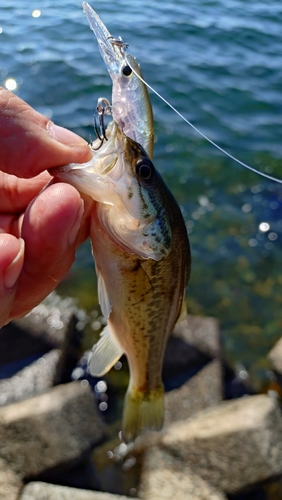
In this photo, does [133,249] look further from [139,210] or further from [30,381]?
[30,381]

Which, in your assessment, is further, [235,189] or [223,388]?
[235,189]

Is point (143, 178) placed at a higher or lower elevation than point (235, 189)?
higher

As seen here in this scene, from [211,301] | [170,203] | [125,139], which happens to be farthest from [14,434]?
[211,301]

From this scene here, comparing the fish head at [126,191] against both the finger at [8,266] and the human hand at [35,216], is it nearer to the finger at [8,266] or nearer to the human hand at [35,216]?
the human hand at [35,216]

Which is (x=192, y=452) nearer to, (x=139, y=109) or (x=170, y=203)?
(x=170, y=203)

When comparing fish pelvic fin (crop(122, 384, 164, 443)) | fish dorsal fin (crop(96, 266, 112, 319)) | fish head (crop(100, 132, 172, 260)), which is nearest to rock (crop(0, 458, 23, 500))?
fish pelvic fin (crop(122, 384, 164, 443))

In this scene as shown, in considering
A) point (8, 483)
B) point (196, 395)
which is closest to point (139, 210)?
point (8, 483)

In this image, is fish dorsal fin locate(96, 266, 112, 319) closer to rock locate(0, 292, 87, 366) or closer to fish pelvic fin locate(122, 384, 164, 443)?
fish pelvic fin locate(122, 384, 164, 443)
